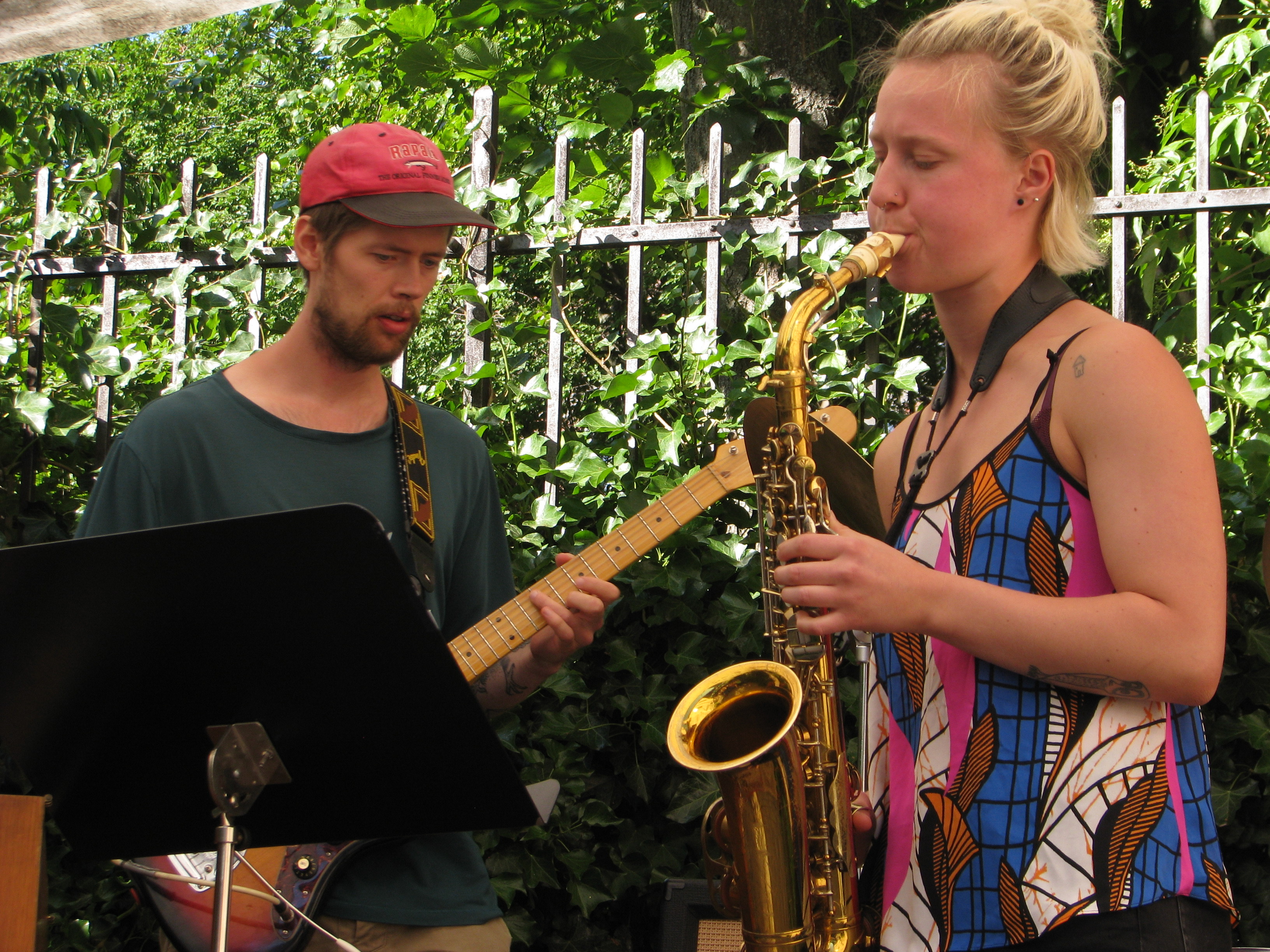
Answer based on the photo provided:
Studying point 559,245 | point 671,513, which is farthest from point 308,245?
point 559,245

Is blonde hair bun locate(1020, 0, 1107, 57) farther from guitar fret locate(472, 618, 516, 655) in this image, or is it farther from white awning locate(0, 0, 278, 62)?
white awning locate(0, 0, 278, 62)

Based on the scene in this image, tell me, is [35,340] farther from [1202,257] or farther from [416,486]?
[1202,257]

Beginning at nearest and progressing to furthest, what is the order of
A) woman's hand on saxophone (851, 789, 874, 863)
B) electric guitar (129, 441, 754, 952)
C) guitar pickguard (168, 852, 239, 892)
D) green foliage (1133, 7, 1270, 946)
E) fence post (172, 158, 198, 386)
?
1. woman's hand on saxophone (851, 789, 874, 863)
2. electric guitar (129, 441, 754, 952)
3. guitar pickguard (168, 852, 239, 892)
4. green foliage (1133, 7, 1270, 946)
5. fence post (172, 158, 198, 386)

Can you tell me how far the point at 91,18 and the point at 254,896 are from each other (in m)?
2.65

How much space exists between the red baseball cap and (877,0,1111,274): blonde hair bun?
1078 millimetres

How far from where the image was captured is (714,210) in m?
3.98

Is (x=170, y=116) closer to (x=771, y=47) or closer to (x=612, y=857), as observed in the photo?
(x=771, y=47)

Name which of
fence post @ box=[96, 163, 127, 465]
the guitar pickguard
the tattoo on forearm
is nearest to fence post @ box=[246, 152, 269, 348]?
fence post @ box=[96, 163, 127, 465]

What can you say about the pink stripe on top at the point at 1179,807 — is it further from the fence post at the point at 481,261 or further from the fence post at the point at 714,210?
the fence post at the point at 481,261

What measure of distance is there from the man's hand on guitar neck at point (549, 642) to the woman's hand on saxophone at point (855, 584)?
851 mm

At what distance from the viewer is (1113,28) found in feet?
16.9

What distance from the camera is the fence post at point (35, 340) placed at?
421cm

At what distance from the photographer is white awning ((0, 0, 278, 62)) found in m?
3.30

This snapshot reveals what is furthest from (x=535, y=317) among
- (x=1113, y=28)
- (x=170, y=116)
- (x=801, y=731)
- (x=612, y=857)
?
(x=170, y=116)
